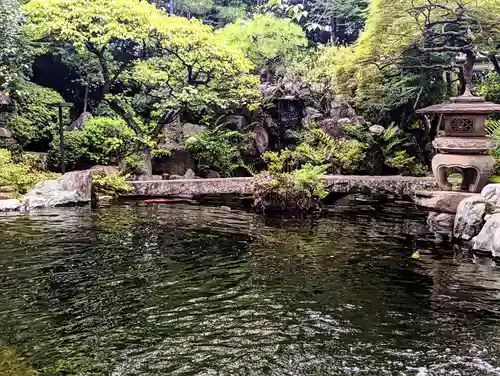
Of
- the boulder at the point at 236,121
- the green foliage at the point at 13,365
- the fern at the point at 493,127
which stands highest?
the boulder at the point at 236,121

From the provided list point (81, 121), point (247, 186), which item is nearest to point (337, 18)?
point (247, 186)

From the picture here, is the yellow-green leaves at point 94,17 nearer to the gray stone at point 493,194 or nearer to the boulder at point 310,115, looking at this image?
the boulder at point 310,115

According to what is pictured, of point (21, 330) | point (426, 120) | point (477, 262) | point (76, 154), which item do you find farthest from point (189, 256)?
point (426, 120)

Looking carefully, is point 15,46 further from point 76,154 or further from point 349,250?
point 349,250

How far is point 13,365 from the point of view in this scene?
4.16 metres

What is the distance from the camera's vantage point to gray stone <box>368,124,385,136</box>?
1864 centimetres

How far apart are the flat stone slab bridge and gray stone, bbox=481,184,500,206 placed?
19.7 feet

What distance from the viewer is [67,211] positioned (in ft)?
39.7

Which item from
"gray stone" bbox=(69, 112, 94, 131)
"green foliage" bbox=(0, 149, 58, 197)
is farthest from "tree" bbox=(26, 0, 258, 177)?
"green foliage" bbox=(0, 149, 58, 197)

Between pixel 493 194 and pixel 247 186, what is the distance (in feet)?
27.9

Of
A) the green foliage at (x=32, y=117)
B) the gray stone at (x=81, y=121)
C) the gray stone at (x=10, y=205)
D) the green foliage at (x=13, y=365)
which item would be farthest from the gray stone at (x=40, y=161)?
the green foliage at (x=13, y=365)

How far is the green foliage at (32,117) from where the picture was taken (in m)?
16.5

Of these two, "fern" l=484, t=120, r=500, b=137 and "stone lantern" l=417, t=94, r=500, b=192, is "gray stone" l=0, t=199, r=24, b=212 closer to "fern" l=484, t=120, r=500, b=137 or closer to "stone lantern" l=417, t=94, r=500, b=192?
"stone lantern" l=417, t=94, r=500, b=192

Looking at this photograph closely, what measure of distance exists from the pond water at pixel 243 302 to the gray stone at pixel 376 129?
8.96m
